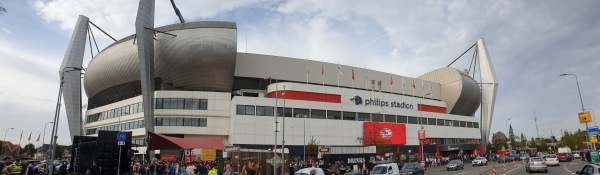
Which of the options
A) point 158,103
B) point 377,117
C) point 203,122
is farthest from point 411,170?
point 377,117

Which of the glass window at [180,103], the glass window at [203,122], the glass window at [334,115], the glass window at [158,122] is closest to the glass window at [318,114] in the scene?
the glass window at [334,115]

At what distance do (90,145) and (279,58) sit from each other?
52.0 meters

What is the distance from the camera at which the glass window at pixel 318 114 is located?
64988 mm

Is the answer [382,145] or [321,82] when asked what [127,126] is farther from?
[382,145]

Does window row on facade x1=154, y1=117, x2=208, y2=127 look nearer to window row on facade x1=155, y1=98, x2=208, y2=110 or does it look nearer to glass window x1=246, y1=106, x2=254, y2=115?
window row on facade x1=155, y1=98, x2=208, y2=110

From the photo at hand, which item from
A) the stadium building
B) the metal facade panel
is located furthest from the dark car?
the metal facade panel

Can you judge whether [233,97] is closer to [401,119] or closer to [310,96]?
[310,96]

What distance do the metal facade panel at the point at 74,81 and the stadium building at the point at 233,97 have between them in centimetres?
18

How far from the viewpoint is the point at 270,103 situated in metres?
61.5

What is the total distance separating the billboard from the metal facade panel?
55.5 m

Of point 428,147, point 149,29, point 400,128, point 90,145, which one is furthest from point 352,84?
point 90,145

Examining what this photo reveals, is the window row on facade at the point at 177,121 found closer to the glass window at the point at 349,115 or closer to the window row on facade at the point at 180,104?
the window row on facade at the point at 180,104

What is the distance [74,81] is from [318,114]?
156 feet

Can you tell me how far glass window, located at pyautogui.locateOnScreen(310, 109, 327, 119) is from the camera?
6499cm
